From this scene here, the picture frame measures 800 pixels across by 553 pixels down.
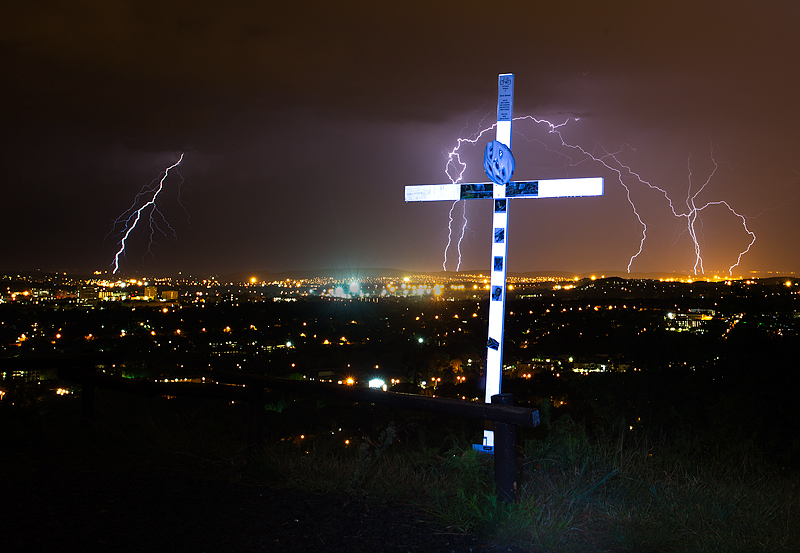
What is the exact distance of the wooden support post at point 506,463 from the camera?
4.08 metres

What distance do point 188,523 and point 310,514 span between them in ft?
2.60

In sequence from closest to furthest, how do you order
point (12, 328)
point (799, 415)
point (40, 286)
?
point (799, 415)
point (12, 328)
point (40, 286)

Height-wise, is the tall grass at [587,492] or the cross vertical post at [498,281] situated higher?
the cross vertical post at [498,281]

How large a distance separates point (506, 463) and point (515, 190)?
3.17 metres

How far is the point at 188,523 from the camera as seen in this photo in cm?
396

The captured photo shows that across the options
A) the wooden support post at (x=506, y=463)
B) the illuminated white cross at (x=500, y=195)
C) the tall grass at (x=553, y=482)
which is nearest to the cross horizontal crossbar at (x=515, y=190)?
the illuminated white cross at (x=500, y=195)

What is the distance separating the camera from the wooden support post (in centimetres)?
408

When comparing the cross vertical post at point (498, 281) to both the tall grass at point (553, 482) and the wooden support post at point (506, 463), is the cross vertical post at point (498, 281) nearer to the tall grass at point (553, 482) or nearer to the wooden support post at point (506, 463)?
the tall grass at point (553, 482)

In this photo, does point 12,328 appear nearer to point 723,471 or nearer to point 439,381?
point 439,381

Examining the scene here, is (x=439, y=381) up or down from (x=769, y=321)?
down

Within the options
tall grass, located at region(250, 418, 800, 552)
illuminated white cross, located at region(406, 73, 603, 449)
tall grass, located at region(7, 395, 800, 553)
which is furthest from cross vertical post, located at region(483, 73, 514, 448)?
tall grass, located at region(250, 418, 800, 552)

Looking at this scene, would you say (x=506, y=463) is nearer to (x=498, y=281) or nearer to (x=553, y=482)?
(x=553, y=482)

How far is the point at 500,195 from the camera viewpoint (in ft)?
21.0

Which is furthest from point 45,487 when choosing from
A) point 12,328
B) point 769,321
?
point 12,328
